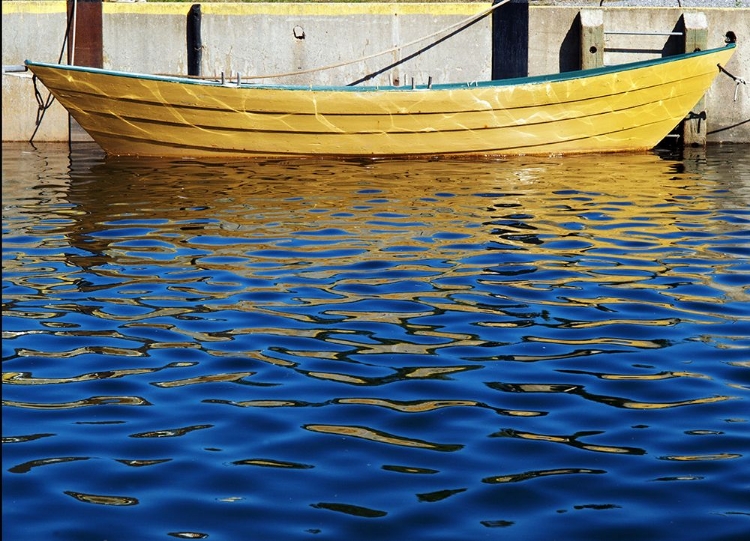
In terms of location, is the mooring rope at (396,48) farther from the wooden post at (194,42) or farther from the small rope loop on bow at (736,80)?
the small rope loop on bow at (736,80)

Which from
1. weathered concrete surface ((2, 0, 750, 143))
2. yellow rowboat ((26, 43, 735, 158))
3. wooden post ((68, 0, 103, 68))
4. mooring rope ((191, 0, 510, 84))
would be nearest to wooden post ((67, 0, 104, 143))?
wooden post ((68, 0, 103, 68))

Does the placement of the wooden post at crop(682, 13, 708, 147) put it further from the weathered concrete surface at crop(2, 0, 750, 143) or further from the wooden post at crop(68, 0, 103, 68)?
the wooden post at crop(68, 0, 103, 68)

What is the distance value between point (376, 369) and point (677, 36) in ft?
34.3

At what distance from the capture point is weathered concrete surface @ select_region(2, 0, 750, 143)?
14055mm

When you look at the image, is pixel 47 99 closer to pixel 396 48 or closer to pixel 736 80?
pixel 396 48

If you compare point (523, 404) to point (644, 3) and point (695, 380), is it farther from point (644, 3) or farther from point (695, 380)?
point (644, 3)

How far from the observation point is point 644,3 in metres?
15.1

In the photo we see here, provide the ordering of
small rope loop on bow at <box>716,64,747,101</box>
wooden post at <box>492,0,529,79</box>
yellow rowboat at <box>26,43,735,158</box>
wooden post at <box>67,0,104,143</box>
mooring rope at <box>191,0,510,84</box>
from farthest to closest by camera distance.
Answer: wooden post at <box>492,0,529,79</box>, small rope loop on bow at <box>716,64,747,101</box>, wooden post at <box>67,0,104,143</box>, mooring rope at <box>191,0,510,84</box>, yellow rowboat at <box>26,43,735,158</box>

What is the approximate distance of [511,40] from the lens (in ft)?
47.1

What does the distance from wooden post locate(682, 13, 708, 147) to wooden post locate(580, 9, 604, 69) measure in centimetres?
113

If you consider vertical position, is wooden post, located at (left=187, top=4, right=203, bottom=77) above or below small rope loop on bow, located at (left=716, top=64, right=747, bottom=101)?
above

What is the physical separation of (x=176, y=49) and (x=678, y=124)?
6703 mm

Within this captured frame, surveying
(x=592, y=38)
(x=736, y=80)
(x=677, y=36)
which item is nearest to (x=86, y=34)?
(x=592, y=38)

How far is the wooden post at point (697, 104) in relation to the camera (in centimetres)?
1408
